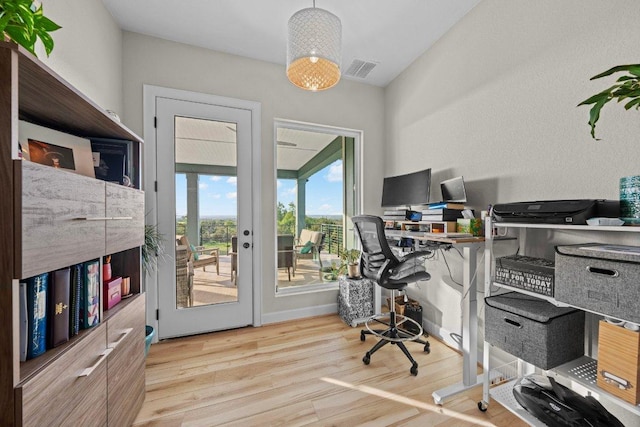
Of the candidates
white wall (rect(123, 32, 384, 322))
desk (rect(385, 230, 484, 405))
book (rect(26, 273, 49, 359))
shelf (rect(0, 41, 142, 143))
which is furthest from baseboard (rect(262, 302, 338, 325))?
shelf (rect(0, 41, 142, 143))

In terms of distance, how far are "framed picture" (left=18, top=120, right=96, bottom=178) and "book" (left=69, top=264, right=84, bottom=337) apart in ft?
1.49

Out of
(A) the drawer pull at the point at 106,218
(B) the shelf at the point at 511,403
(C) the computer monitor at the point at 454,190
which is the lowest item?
(B) the shelf at the point at 511,403

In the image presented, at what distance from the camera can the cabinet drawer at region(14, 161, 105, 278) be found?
0.71 m

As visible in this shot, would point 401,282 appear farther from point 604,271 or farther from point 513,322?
point 604,271

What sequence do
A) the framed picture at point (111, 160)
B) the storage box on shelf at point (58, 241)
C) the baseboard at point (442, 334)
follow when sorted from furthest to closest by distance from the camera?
the baseboard at point (442, 334) → the framed picture at point (111, 160) → the storage box on shelf at point (58, 241)

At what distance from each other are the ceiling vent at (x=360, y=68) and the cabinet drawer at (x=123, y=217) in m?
2.41

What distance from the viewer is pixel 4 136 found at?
0.68m

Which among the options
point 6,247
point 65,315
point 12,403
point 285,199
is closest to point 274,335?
point 285,199

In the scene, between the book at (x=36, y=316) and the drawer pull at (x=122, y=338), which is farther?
the drawer pull at (x=122, y=338)

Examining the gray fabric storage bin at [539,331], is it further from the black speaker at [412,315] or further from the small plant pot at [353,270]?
the small plant pot at [353,270]

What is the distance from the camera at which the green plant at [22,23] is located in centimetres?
70

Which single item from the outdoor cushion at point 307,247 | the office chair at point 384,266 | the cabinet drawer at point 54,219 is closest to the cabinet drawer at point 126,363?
the cabinet drawer at point 54,219

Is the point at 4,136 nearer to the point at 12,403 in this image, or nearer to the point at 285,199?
the point at 12,403

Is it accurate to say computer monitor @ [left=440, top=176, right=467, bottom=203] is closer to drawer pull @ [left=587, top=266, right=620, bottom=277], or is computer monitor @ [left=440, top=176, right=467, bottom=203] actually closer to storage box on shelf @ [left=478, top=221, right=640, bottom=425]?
storage box on shelf @ [left=478, top=221, right=640, bottom=425]
